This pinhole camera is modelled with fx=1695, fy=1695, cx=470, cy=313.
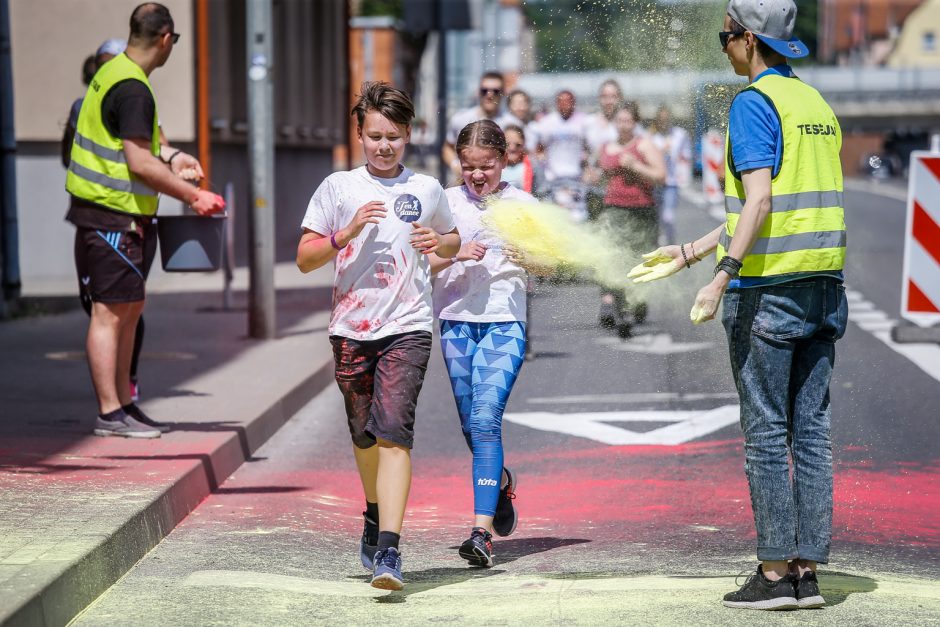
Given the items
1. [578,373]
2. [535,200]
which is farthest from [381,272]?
[578,373]

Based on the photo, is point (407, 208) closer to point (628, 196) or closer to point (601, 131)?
point (628, 196)

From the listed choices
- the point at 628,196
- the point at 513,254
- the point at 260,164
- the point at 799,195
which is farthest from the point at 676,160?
the point at 799,195

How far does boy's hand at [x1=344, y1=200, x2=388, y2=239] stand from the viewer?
219 inches

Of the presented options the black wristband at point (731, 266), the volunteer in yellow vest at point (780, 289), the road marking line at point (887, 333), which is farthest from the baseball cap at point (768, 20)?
the road marking line at point (887, 333)

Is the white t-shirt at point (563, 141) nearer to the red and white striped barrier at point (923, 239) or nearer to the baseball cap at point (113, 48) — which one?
the baseball cap at point (113, 48)

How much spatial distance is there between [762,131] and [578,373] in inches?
267

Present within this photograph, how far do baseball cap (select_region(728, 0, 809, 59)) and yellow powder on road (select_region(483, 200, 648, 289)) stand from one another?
1.43 meters

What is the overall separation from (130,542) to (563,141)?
589 cm

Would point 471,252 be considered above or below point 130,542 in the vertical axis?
above

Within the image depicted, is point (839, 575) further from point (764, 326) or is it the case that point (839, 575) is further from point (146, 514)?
point (146, 514)

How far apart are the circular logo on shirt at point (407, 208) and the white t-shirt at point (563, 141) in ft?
9.17

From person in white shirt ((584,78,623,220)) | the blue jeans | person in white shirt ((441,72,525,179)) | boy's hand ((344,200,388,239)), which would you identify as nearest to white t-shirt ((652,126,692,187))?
person in white shirt ((441,72,525,179))

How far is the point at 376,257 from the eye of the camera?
576 cm

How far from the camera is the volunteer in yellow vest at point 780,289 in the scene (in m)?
5.14
